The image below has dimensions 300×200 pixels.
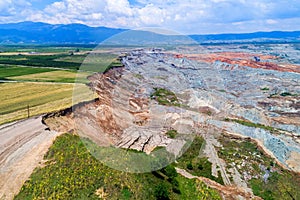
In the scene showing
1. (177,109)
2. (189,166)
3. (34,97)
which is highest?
(34,97)

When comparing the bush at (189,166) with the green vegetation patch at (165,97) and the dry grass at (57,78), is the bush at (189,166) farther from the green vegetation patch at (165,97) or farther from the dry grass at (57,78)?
the dry grass at (57,78)

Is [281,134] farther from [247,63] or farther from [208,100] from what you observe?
[247,63]

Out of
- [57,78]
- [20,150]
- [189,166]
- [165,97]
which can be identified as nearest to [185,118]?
[165,97]

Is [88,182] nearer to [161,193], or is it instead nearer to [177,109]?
[161,193]

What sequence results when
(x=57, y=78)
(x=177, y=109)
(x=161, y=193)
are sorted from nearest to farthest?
(x=161, y=193) < (x=177, y=109) < (x=57, y=78)

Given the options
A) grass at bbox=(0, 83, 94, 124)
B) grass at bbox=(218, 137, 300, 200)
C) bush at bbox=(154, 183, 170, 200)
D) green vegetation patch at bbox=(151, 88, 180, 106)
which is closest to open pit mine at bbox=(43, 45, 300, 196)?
green vegetation patch at bbox=(151, 88, 180, 106)

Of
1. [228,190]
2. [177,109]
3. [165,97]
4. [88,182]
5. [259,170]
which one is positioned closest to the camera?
[88,182]

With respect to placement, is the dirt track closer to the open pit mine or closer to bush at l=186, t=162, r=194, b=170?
the open pit mine

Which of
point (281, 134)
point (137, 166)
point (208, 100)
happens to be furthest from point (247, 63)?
point (137, 166)
